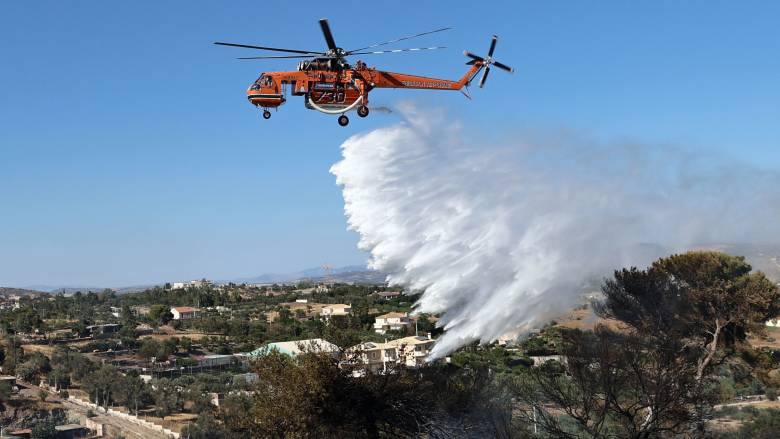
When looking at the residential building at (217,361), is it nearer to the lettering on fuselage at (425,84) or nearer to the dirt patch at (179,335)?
the dirt patch at (179,335)

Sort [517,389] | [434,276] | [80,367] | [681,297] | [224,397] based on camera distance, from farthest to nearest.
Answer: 1. [80,367]
2. [224,397]
3. [681,297]
4. [434,276]
5. [517,389]

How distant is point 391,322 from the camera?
291ft

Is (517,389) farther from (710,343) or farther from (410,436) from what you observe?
(710,343)

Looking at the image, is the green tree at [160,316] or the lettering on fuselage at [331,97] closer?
the lettering on fuselage at [331,97]

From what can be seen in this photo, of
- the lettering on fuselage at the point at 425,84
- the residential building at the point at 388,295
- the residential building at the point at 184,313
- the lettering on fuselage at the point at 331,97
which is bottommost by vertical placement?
the residential building at the point at 184,313

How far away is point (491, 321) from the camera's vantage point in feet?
97.1

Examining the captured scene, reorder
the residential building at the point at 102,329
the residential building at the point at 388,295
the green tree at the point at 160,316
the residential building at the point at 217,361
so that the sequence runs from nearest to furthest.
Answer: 1. the residential building at the point at 217,361
2. the residential building at the point at 102,329
3. the green tree at the point at 160,316
4. the residential building at the point at 388,295

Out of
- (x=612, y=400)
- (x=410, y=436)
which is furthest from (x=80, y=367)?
(x=612, y=400)

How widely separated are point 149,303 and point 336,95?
12155cm

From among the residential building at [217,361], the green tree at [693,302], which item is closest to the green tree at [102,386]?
the residential building at [217,361]

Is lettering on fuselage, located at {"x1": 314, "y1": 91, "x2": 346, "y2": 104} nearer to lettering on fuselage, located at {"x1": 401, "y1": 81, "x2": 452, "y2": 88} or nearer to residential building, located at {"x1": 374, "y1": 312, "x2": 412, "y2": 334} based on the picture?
lettering on fuselage, located at {"x1": 401, "y1": 81, "x2": 452, "y2": 88}

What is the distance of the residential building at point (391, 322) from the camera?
85450 mm

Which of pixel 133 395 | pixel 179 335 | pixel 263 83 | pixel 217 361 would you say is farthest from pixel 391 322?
pixel 263 83

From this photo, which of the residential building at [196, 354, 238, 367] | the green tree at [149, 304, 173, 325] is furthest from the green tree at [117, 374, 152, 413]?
the green tree at [149, 304, 173, 325]
